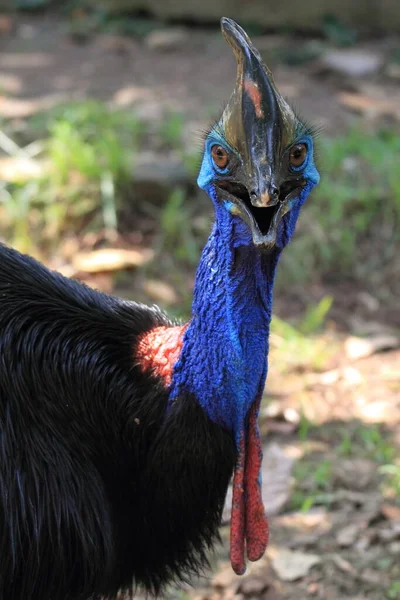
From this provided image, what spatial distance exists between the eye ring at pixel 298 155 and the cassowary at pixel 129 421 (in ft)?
0.04

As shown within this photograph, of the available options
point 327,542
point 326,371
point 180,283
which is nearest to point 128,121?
point 180,283

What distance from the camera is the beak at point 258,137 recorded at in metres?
1.68

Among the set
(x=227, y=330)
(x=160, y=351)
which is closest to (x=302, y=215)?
(x=160, y=351)

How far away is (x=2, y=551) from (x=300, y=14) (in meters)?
5.31

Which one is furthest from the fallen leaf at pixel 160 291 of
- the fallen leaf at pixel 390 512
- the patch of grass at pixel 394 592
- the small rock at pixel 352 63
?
the small rock at pixel 352 63

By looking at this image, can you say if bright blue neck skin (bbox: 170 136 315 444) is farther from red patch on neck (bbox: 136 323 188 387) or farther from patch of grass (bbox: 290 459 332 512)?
patch of grass (bbox: 290 459 332 512)

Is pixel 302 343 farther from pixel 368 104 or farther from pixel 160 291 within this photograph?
pixel 368 104

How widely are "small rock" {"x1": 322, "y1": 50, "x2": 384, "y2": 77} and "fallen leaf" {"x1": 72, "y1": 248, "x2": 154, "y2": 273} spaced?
7.66ft

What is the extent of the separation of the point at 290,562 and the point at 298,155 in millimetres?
1435

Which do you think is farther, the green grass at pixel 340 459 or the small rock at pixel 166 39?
the small rock at pixel 166 39

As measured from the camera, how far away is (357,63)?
235 inches

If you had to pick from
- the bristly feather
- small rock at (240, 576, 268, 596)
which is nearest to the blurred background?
small rock at (240, 576, 268, 596)

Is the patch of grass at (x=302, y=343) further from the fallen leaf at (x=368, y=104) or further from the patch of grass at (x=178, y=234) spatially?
the fallen leaf at (x=368, y=104)

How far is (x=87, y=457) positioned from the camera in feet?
6.62
